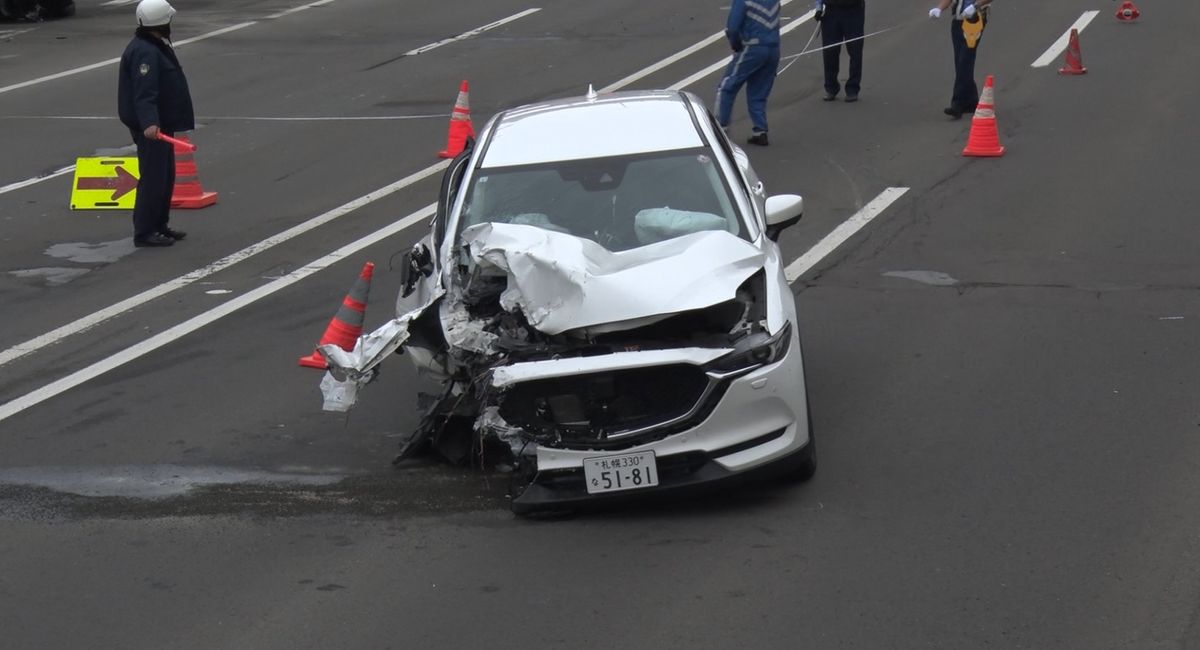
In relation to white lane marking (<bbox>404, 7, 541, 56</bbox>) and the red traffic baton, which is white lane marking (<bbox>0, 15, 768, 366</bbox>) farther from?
white lane marking (<bbox>404, 7, 541, 56</bbox>)

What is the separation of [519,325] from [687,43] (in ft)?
53.5

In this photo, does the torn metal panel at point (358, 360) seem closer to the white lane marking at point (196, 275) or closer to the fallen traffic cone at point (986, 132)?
the white lane marking at point (196, 275)

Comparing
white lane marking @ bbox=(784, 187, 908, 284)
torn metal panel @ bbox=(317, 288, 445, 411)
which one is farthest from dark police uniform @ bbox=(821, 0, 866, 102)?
torn metal panel @ bbox=(317, 288, 445, 411)

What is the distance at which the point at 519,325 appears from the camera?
Answer: 731 centimetres

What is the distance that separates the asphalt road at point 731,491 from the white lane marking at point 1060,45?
239 centimetres

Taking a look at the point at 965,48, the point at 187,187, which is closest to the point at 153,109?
the point at 187,187

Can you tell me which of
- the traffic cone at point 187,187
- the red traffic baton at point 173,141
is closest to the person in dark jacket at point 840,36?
the traffic cone at point 187,187

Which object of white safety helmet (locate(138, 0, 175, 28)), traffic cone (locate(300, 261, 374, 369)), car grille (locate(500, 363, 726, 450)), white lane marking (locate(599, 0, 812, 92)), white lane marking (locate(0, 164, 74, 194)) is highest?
white safety helmet (locate(138, 0, 175, 28))

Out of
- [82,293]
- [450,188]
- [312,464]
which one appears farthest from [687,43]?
[312,464]

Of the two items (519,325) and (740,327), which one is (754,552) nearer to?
(740,327)

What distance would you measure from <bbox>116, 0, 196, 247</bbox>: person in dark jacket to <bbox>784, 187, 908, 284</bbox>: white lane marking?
18.0 ft

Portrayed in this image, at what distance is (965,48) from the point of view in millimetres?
16531

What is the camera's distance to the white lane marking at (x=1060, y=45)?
65.6ft

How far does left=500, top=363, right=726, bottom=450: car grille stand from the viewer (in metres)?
6.86
